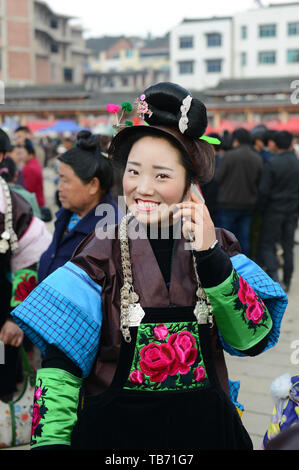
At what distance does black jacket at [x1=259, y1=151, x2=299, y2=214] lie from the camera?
245 inches

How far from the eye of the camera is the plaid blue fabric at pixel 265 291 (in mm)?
1707

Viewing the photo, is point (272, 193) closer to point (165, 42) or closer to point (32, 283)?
point (32, 283)

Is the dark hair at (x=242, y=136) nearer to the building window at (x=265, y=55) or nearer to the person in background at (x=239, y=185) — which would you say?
the person in background at (x=239, y=185)

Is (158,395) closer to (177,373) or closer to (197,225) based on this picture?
(177,373)

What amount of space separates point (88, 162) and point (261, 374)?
2.09 m

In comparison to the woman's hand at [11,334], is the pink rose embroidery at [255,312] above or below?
above

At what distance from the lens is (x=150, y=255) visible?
165cm

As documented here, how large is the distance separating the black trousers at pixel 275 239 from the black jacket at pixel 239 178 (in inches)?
11.9

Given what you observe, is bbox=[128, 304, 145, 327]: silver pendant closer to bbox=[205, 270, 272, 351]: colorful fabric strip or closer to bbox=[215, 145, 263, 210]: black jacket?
bbox=[205, 270, 272, 351]: colorful fabric strip

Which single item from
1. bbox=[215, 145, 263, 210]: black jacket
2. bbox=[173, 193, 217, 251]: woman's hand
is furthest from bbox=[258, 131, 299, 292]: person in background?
bbox=[173, 193, 217, 251]: woman's hand

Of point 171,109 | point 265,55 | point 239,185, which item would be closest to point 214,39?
point 265,55

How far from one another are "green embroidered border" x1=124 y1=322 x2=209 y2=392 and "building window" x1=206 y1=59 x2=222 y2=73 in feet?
171

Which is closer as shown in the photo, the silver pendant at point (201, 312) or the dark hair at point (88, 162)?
the silver pendant at point (201, 312)

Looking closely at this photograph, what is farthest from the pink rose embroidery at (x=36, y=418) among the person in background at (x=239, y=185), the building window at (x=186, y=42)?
the building window at (x=186, y=42)
